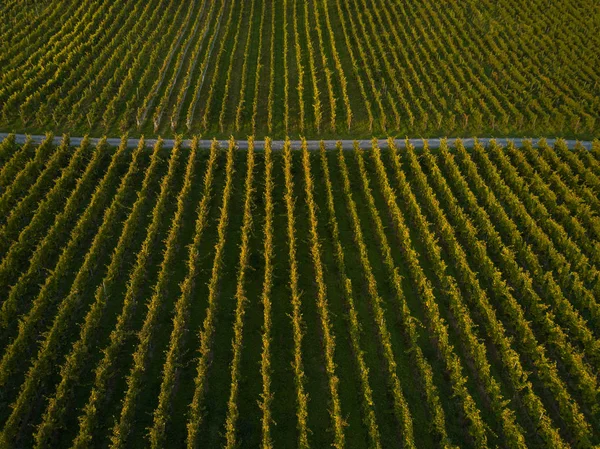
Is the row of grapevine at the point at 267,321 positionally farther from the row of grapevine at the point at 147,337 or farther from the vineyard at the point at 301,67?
the vineyard at the point at 301,67

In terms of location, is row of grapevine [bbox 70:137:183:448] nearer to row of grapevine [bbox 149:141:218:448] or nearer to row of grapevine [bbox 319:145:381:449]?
row of grapevine [bbox 149:141:218:448]

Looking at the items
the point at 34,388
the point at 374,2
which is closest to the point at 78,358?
the point at 34,388

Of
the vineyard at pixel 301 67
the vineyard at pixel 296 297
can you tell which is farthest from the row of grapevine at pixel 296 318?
the vineyard at pixel 301 67

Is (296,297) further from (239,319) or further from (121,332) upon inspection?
(121,332)

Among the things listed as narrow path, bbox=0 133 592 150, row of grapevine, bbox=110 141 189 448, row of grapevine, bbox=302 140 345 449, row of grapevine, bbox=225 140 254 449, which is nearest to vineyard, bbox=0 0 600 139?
narrow path, bbox=0 133 592 150

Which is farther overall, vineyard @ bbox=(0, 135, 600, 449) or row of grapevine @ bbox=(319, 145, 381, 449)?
vineyard @ bbox=(0, 135, 600, 449)

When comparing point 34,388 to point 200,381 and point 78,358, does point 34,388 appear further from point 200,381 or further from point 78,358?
point 200,381

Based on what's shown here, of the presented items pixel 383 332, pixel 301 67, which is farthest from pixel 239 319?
pixel 301 67
